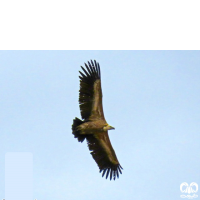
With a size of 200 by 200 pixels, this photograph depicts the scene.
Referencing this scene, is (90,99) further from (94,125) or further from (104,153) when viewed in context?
(104,153)

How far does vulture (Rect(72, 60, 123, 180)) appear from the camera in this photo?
47.5ft

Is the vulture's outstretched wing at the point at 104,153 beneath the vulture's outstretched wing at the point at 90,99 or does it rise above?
beneath

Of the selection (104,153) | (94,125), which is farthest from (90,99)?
(104,153)

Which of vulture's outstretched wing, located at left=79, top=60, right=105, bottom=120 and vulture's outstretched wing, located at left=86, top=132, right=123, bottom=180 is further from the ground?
vulture's outstretched wing, located at left=79, top=60, right=105, bottom=120

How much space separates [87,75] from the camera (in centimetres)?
1495

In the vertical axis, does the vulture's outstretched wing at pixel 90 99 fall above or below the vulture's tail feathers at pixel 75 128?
above

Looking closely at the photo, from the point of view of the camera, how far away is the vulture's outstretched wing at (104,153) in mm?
15156
